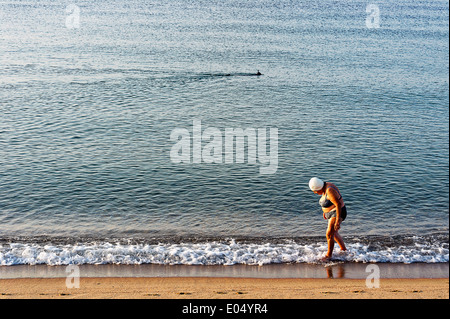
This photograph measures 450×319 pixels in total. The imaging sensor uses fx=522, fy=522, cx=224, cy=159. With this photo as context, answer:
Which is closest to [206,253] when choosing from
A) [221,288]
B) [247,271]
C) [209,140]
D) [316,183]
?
[247,271]

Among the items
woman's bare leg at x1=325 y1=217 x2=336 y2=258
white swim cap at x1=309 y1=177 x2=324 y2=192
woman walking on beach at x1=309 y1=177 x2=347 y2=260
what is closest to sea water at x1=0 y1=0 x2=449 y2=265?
woman's bare leg at x1=325 y1=217 x2=336 y2=258

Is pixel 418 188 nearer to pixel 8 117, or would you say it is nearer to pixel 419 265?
pixel 419 265

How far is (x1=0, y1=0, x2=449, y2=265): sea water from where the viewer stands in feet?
49.8

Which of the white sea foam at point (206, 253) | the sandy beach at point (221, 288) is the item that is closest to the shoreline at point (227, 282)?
the sandy beach at point (221, 288)

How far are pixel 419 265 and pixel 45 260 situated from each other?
31.1ft

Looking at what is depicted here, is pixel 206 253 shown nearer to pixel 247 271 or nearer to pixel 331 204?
pixel 247 271

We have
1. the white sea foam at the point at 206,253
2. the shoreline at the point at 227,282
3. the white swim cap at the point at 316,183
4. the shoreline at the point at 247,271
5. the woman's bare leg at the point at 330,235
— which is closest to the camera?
the shoreline at the point at 227,282

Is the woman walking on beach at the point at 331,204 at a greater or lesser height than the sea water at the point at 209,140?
lesser

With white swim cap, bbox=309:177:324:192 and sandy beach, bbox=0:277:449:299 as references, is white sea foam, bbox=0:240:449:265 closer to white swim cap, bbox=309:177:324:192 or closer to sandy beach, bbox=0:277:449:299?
sandy beach, bbox=0:277:449:299

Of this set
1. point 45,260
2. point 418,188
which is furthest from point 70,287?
point 418,188

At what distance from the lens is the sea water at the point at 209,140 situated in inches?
598

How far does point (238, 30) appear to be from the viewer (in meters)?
58.6

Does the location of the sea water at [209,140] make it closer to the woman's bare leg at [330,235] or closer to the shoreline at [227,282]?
the woman's bare leg at [330,235]

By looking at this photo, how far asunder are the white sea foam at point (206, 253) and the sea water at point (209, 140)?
6 centimetres
